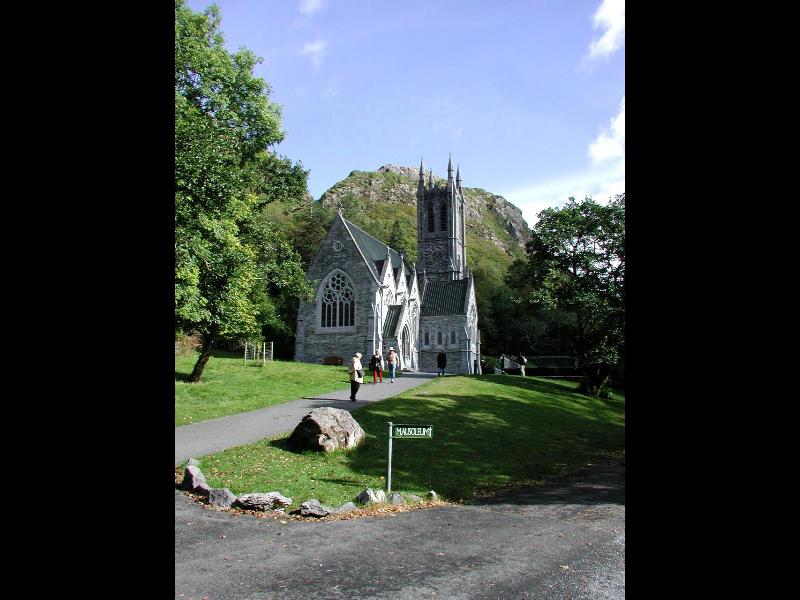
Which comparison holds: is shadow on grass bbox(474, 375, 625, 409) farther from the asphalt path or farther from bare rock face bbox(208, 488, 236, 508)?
bare rock face bbox(208, 488, 236, 508)

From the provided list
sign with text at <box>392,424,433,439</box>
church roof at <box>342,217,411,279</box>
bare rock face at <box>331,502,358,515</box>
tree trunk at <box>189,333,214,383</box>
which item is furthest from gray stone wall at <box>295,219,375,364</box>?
bare rock face at <box>331,502,358,515</box>

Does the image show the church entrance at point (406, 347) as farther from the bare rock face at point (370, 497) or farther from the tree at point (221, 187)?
the bare rock face at point (370, 497)

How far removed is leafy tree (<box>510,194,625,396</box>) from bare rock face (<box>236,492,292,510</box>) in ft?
77.6

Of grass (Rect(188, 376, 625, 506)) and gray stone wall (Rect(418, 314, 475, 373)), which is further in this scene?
gray stone wall (Rect(418, 314, 475, 373))

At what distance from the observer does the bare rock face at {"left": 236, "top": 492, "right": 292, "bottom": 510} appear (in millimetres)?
10117

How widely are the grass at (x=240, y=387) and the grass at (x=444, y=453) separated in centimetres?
379

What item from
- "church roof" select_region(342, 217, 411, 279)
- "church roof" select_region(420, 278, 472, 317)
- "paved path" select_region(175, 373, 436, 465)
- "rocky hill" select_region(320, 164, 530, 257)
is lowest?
"paved path" select_region(175, 373, 436, 465)

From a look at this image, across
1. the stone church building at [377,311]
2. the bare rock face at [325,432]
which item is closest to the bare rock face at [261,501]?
the bare rock face at [325,432]

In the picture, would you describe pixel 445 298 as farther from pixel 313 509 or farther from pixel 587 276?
pixel 313 509
